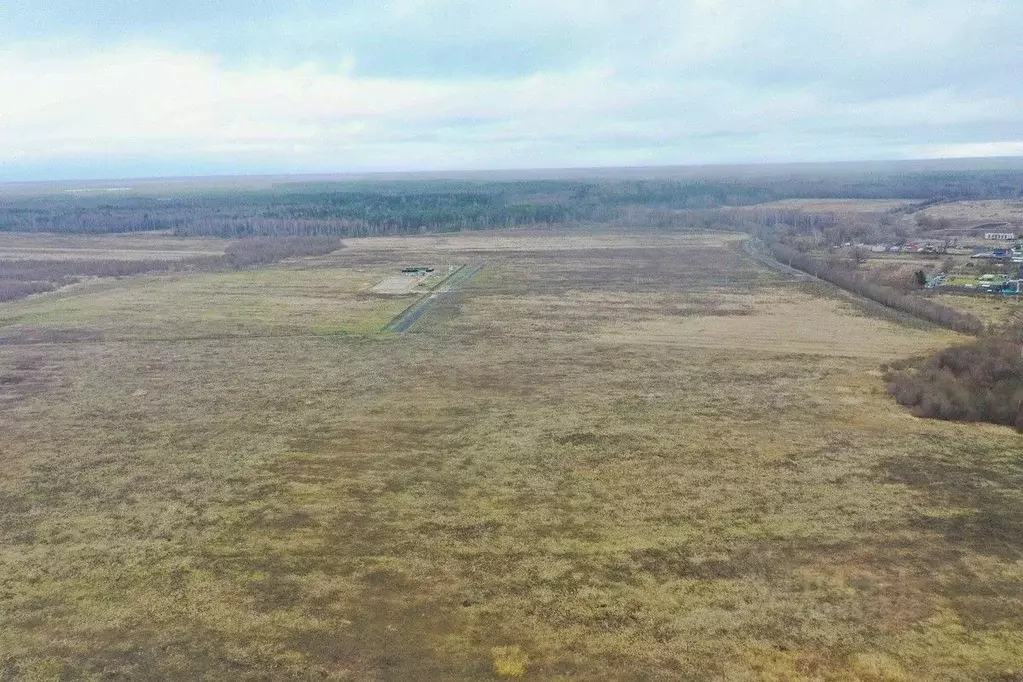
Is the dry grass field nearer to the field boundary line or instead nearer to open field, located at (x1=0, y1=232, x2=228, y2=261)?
the field boundary line

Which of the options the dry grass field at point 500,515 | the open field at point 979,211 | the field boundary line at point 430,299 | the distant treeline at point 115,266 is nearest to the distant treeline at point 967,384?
the dry grass field at point 500,515

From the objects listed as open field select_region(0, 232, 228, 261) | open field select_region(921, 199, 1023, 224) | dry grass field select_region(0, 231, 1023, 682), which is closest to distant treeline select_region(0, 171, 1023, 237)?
open field select_region(0, 232, 228, 261)

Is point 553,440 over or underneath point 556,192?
underneath

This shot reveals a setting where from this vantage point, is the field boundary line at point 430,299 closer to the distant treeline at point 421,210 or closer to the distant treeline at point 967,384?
the distant treeline at point 967,384

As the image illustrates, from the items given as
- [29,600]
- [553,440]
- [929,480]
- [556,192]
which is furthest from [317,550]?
[556,192]

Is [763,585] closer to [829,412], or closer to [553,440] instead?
[553,440]

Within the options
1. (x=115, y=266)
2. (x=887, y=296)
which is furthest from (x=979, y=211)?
(x=115, y=266)

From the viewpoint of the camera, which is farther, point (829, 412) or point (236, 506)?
point (829, 412)
